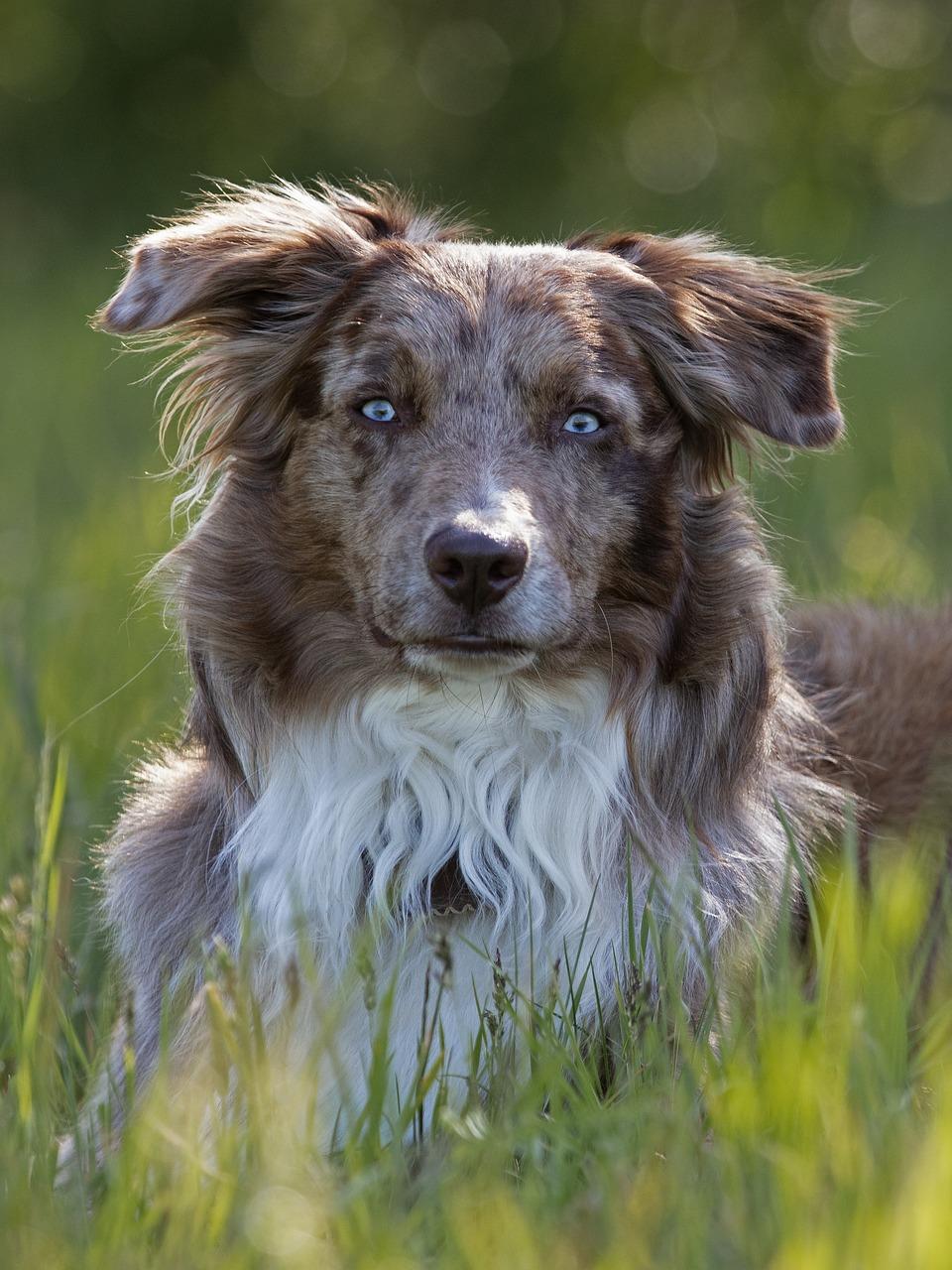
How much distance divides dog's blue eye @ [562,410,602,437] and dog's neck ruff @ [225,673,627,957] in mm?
523

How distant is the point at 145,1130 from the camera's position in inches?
86.2

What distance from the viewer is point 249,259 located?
3.51 m

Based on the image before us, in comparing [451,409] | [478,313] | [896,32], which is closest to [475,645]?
[451,409]

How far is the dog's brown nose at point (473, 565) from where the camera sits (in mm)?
2953

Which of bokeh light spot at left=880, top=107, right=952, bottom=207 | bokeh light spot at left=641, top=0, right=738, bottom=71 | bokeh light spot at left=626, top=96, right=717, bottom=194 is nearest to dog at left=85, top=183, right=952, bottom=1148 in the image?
bokeh light spot at left=626, top=96, right=717, bottom=194

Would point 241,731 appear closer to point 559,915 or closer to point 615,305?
point 559,915

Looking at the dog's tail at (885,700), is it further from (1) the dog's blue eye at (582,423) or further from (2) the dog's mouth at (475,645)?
(2) the dog's mouth at (475,645)

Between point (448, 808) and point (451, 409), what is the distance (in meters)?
0.82

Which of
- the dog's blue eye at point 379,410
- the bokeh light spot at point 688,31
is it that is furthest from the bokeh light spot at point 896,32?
the dog's blue eye at point 379,410

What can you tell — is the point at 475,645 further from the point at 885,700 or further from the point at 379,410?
the point at 885,700

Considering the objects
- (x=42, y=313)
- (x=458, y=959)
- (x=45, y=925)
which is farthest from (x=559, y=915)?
(x=42, y=313)

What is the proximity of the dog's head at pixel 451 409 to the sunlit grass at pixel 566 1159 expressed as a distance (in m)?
0.83

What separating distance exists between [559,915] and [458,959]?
233 mm

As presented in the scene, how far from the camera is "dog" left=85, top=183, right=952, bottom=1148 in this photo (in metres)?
3.23
